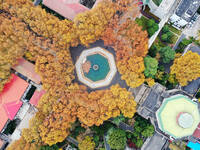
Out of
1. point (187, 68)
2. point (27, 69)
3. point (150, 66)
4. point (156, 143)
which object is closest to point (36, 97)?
point (27, 69)

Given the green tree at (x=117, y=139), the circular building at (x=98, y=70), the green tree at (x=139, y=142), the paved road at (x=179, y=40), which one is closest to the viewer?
the green tree at (x=117, y=139)

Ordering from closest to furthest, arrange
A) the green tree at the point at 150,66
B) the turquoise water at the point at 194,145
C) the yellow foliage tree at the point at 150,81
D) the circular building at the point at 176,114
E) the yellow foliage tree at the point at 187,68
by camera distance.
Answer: the circular building at the point at 176,114
the yellow foliage tree at the point at 187,68
the green tree at the point at 150,66
the yellow foliage tree at the point at 150,81
the turquoise water at the point at 194,145

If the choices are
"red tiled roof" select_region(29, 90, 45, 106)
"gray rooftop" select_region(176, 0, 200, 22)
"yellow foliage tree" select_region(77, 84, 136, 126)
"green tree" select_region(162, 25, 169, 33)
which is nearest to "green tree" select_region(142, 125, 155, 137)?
"yellow foliage tree" select_region(77, 84, 136, 126)

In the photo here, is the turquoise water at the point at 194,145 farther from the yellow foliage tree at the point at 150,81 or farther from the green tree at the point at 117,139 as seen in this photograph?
the yellow foliage tree at the point at 150,81

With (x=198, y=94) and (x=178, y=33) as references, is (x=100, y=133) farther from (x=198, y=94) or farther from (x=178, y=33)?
(x=178, y=33)

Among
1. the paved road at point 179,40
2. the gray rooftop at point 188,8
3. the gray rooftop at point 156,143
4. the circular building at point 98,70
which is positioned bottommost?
the gray rooftop at point 156,143

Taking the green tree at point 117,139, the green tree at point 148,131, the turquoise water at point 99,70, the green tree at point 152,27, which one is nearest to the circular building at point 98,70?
the turquoise water at point 99,70

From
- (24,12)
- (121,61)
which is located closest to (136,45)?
(121,61)
